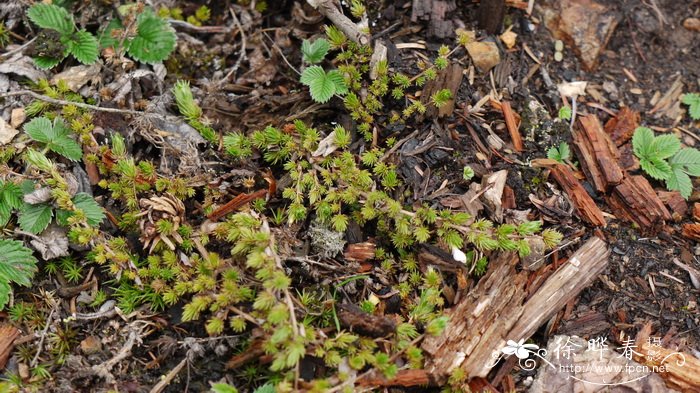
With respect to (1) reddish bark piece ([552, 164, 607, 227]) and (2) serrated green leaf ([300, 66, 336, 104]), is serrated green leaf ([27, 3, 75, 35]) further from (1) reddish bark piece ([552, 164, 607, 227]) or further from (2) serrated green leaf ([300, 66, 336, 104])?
(1) reddish bark piece ([552, 164, 607, 227])

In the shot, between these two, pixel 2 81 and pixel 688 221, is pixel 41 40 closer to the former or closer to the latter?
pixel 2 81

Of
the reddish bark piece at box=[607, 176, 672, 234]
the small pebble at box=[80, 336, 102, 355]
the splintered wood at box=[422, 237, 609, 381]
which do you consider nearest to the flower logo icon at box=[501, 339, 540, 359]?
the splintered wood at box=[422, 237, 609, 381]

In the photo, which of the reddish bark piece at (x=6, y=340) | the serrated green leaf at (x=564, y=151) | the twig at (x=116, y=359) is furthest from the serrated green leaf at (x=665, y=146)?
the reddish bark piece at (x=6, y=340)

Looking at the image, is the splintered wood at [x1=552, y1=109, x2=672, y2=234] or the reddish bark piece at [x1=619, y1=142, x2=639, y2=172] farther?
the reddish bark piece at [x1=619, y1=142, x2=639, y2=172]

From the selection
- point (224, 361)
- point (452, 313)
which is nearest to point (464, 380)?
point (452, 313)

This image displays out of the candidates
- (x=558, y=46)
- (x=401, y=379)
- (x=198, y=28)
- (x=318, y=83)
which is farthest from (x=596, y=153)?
(x=198, y=28)

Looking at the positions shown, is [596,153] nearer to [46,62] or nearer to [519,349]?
[519,349]
